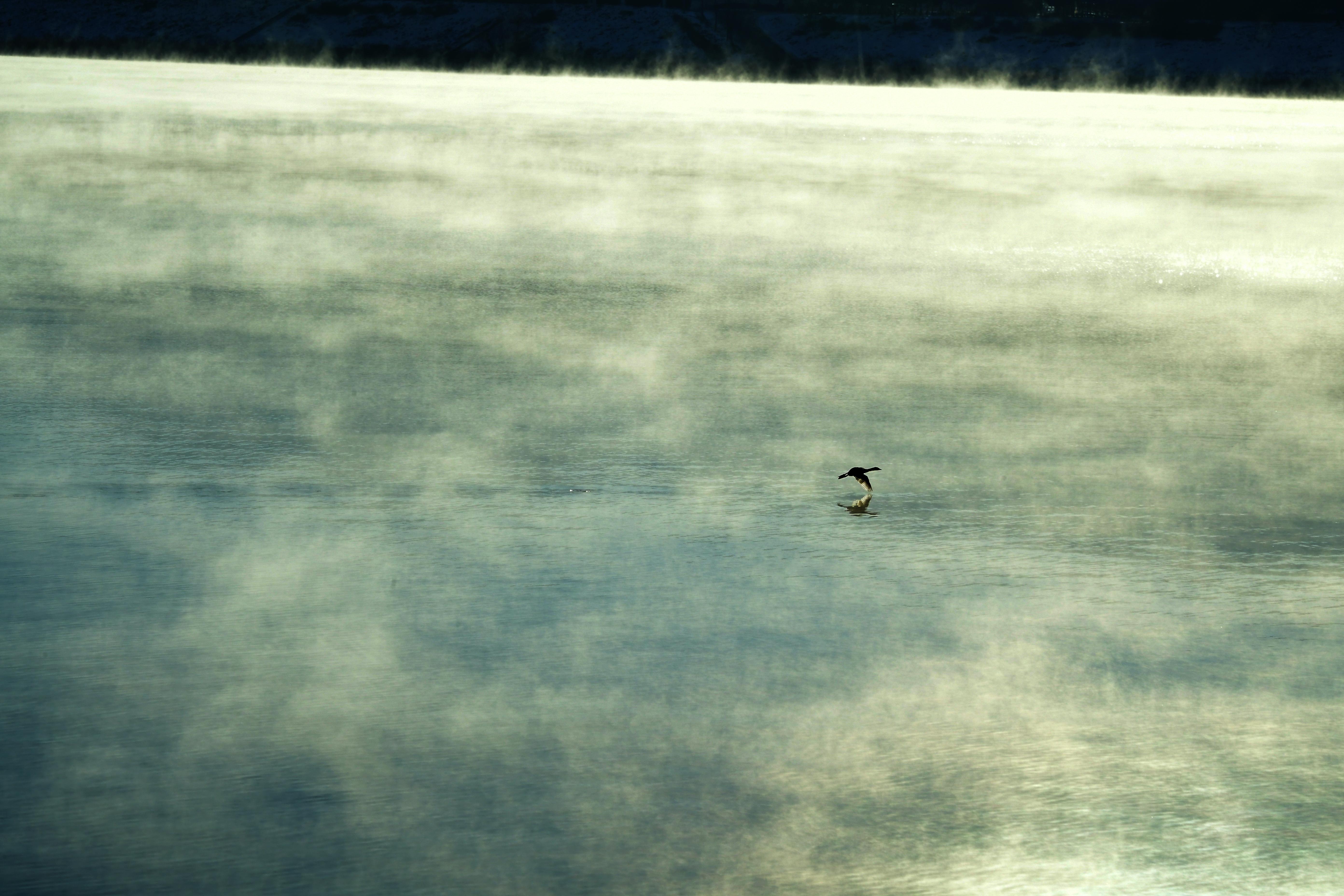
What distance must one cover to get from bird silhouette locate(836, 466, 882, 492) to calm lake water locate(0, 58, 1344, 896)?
62 millimetres

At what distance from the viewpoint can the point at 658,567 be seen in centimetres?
342

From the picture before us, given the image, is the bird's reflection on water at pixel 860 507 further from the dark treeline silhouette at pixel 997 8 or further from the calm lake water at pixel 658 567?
the dark treeline silhouette at pixel 997 8

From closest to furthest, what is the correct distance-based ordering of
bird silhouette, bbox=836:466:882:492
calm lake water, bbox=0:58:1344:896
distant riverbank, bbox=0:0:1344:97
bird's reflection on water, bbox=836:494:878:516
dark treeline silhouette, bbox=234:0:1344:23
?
calm lake water, bbox=0:58:1344:896
bird's reflection on water, bbox=836:494:878:516
bird silhouette, bbox=836:466:882:492
distant riverbank, bbox=0:0:1344:97
dark treeline silhouette, bbox=234:0:1344:23

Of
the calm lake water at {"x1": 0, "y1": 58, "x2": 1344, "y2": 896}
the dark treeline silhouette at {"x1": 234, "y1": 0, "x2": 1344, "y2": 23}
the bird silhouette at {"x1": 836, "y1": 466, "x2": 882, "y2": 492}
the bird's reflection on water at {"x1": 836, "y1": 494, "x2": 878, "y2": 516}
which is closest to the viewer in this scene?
the calm lake water at {"x1": 0, "y1": 58, "x2": 1344, "y2": 896}

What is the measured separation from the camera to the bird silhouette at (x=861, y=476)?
3.98 metres

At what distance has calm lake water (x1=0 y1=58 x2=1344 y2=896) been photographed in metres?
2.28

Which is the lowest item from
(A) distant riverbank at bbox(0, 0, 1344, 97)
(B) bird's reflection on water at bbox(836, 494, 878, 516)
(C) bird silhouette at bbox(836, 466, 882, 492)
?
(B) bird's reflection on water at bbox(836, 494, 878, 516)

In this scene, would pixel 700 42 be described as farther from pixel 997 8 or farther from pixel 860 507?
pixel 860 507

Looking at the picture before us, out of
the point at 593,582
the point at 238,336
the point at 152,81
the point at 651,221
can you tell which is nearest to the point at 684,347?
the point at 238,336

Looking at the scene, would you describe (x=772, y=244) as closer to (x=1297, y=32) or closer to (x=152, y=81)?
(x=152, y=81)

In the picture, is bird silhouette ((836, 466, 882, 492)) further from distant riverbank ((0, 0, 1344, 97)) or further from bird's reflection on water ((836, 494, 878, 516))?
distant riverbank ((0, 0, 1344, 97))

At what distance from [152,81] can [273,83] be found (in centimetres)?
216

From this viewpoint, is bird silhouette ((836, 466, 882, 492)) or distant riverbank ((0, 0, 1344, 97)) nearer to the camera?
bird silhouette ((836, 466, 882, 492))

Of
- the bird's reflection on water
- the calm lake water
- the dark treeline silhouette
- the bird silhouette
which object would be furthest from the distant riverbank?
the bird's reflection on water
